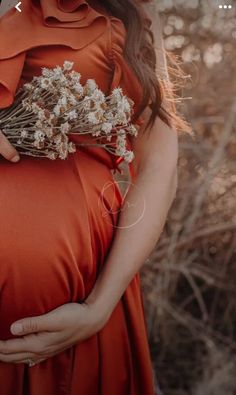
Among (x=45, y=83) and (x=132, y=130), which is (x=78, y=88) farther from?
(x=132, y=130)

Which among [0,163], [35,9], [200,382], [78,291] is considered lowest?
[200,382]

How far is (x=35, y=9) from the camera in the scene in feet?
5.63

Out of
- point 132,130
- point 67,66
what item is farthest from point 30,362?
point 67,66

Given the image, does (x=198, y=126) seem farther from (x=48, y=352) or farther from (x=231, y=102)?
(x=48, y=352)

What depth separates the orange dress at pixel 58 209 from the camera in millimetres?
1673

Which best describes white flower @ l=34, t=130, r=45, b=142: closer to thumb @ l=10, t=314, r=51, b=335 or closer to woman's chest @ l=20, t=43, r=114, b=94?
woman's chest @ l=20, t=43, r=114, b=94

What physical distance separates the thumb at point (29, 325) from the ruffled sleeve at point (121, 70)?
455 millimetres

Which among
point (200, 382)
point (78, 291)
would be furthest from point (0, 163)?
point (200, 382)

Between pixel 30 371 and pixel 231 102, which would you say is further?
pixel 231 102

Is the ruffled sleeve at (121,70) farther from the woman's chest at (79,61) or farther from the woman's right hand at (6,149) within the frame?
the woman's right hand at (6,149)

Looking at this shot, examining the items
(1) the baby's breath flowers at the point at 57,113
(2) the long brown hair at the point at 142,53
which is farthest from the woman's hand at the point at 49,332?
(2) the long brown hair at the point at 142,53

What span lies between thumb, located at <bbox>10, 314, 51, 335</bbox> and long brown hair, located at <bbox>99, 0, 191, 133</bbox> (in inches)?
23.1

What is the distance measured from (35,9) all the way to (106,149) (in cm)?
40

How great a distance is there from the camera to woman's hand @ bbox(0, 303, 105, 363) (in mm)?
1705
